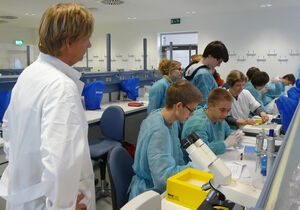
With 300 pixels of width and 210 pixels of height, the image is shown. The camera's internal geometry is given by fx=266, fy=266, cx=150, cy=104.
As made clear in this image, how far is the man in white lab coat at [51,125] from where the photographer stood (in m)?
0.84

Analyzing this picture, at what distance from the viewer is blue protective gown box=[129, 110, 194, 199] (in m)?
1.32

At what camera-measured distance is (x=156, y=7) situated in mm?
7270

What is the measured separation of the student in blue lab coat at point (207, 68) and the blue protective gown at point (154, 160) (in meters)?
1.16

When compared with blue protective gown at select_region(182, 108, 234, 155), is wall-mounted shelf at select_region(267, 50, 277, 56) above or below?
above

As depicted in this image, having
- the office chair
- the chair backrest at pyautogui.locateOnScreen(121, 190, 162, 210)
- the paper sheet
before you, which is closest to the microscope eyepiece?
the chair backrest at pyautogui.locateOnScreen(121, 190, 162, 210)

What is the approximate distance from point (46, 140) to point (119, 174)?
588 mm

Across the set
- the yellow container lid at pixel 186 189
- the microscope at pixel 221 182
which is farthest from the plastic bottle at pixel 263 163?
the microscope at pixel 221 182

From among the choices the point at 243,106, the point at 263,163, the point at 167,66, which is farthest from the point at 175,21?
the point at 263,163

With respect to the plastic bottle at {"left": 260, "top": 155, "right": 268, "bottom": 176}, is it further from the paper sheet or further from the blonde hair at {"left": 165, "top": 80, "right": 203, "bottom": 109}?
the blonde hair at {"left": 165, "top": 80, "right": 203, "bottom": 109}

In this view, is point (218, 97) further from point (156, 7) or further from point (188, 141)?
point (156, 7)

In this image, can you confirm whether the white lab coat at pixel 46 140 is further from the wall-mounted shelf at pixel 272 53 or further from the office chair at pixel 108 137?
the wall-mounted shelf at pixel 272 53

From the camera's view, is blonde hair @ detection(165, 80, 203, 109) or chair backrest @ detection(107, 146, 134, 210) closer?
chair backrest @ detection(107, 146, 134, 210)

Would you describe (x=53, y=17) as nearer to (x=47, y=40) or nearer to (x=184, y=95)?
(x=47, y=40)

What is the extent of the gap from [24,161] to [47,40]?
1.43ft
